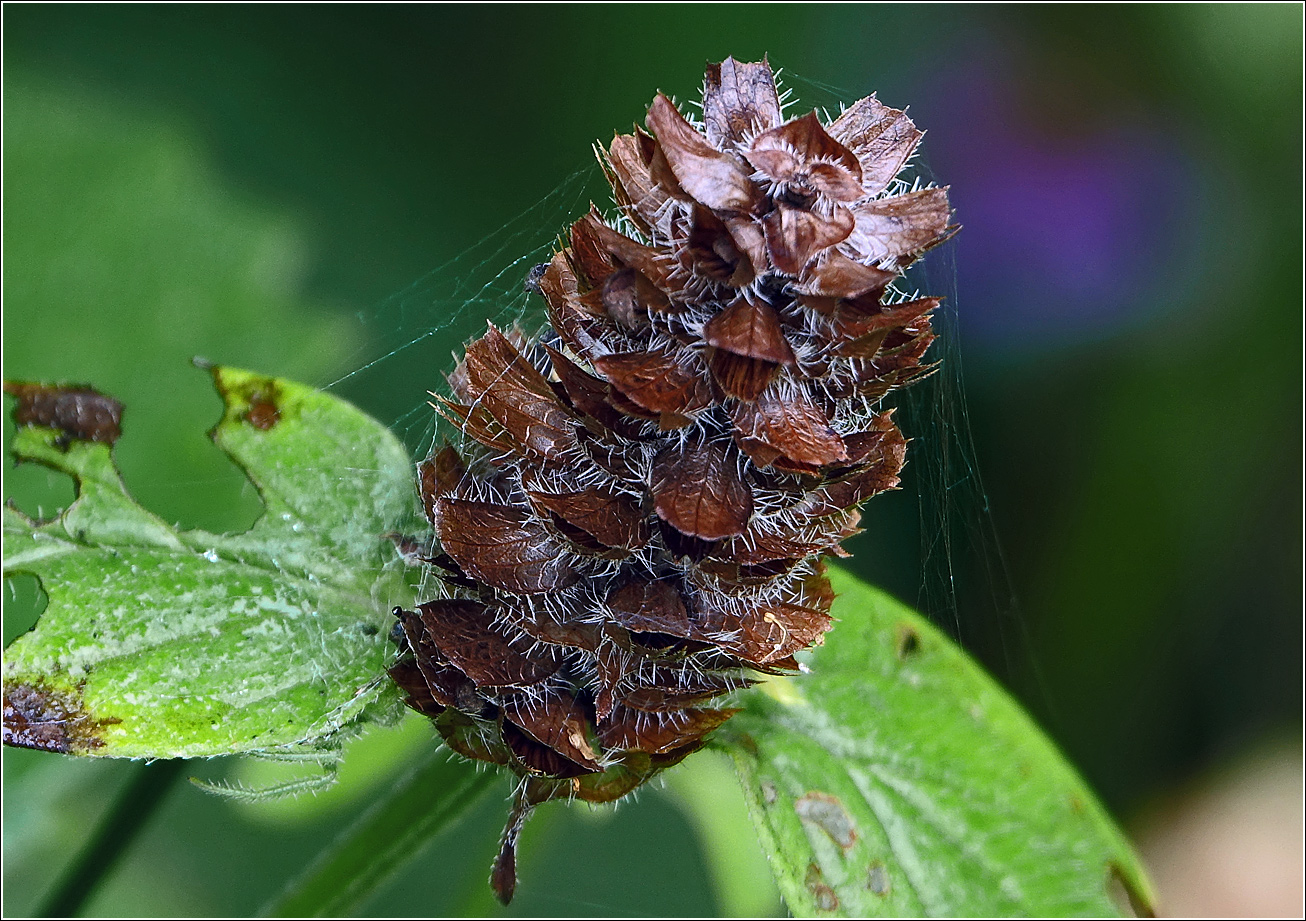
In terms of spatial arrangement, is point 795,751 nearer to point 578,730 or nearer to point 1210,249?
point 578,730

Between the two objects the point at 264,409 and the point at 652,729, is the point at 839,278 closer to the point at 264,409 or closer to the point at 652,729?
the point at 652,729

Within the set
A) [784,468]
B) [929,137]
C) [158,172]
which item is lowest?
[784,468]

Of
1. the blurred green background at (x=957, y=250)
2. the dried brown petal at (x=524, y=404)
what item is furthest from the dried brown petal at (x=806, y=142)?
the blurred green background at (x=957, y=250)

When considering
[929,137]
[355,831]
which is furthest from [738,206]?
[929,137]

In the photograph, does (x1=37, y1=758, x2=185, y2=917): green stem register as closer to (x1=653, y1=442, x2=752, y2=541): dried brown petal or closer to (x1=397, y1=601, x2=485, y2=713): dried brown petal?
(x1=397, y1=601, x2=485, y2=713): dried brown petal

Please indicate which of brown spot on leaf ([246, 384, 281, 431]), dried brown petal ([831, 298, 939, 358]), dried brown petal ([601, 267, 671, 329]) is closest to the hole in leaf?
dried brown petal ([831, 298, 939, 358])

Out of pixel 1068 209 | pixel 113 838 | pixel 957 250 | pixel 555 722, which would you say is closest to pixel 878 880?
pixel 555 722
